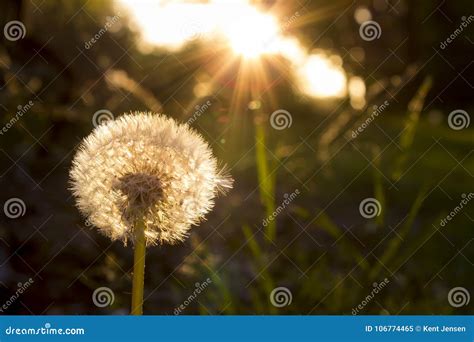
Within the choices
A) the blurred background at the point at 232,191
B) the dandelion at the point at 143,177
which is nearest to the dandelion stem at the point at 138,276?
the dandelion at the point at 143,177

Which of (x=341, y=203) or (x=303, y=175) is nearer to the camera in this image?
(x=303, y=175)

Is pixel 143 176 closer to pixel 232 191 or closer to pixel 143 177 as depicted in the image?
pixel 143 177

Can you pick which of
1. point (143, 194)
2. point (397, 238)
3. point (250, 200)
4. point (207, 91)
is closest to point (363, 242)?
point (397, 238)

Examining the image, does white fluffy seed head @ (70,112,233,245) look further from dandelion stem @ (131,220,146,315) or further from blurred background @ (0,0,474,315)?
blurred background @ (0,0,474,315)

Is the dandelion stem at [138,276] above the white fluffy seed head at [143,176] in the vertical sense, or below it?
below

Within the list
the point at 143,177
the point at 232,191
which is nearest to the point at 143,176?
the point at 143,177

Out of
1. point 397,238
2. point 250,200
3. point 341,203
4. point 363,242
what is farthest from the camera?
point 341,203

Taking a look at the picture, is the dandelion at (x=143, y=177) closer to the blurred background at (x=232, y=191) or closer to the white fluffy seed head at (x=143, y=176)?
the white fluffy seed head at (x=143, y=176)

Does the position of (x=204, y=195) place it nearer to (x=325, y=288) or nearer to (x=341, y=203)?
(x=325, y=288)
